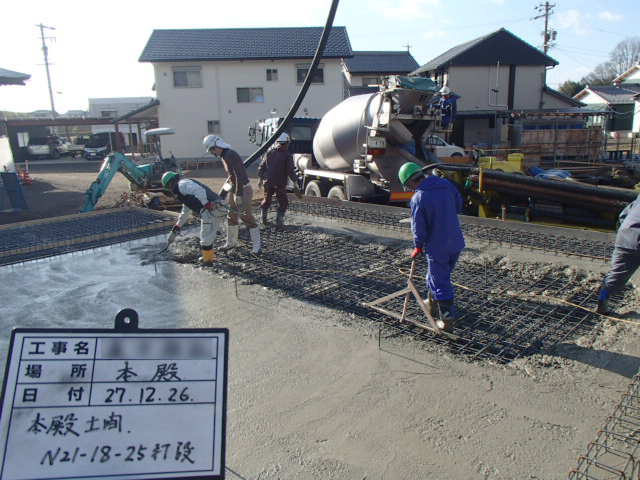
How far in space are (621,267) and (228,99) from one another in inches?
895

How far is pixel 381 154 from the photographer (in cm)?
889

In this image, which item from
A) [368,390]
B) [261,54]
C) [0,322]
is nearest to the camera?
[368,390]

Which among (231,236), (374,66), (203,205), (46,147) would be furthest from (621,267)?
(46,147)

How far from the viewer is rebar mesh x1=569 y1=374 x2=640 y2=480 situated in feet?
7.60

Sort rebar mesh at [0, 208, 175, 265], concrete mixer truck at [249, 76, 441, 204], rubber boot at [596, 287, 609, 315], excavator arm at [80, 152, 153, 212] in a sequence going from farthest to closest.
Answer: excavator arm at [80, 152, 153, 212]
concrete mixer truck at [249, 76, 441, 204]
rebar mesh at [0, 208, 175, 265]
rubber boot at [596, 287, 609, 315]

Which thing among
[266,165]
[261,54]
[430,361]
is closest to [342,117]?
[266,165]

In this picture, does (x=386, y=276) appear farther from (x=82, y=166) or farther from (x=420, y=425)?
(x=82, y=166)

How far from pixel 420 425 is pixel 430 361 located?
829 mm

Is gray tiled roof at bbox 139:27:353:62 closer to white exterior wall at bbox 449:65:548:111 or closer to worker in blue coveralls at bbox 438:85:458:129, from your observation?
white exterior wall at bbox 449:65:548:111

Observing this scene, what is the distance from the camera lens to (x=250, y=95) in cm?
2458

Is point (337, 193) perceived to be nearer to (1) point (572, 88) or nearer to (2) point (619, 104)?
(2) point (619, 104)

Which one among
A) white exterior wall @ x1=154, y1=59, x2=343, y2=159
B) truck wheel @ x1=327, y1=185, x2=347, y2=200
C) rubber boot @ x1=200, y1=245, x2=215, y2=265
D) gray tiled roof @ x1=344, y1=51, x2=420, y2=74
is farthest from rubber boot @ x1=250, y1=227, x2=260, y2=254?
gray tiled roof @ x1=344, y1=51, x2=420, y2=74

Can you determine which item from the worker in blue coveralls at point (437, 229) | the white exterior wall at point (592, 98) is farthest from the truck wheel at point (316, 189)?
the white exterior wall at point (592, 98)

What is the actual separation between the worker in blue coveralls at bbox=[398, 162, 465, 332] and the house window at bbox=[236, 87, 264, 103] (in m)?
21.9
